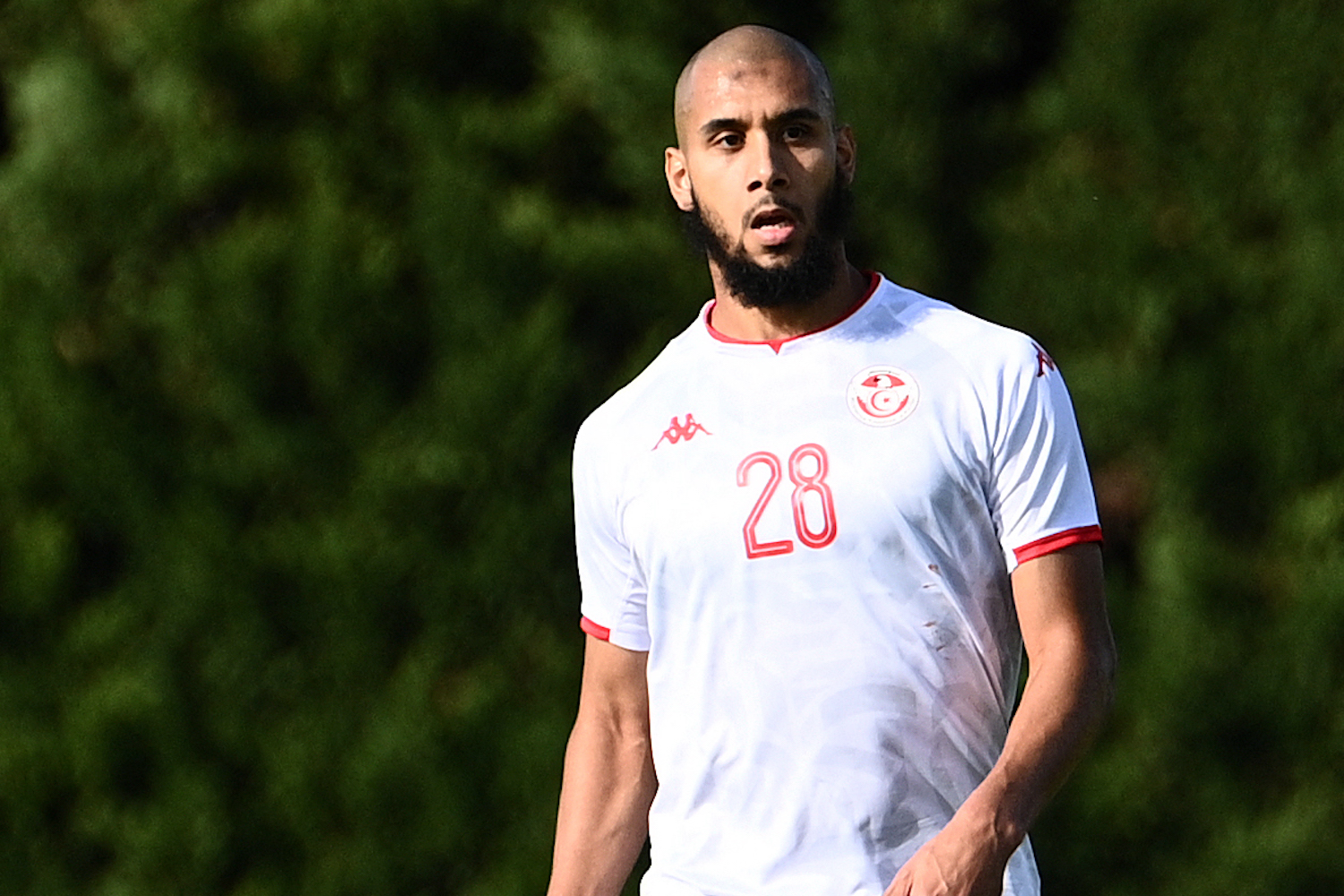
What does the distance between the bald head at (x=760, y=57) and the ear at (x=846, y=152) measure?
0.05 meters

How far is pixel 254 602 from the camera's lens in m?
6.66

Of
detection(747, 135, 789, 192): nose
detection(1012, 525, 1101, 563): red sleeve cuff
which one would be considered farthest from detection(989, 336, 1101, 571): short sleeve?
detection(747, 135, 789, 192): nose

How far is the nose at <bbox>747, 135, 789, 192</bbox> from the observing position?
9.97 ft

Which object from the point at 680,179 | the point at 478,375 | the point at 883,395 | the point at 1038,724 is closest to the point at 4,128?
the point at 478,375

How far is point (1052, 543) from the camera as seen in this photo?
278cm

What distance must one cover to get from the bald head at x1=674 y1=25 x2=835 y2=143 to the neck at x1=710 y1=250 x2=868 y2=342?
249 millimetres

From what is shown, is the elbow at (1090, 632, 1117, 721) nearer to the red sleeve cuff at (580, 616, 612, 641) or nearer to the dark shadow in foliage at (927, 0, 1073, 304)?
the red sleeve cuff at (580, 616, 612, 641)

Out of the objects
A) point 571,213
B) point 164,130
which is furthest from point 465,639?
point 164,130

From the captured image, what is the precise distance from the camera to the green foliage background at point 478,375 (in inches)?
247

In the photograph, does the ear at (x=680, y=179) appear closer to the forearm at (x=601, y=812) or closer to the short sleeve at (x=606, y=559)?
the short sleeve at (x=606, y=559)

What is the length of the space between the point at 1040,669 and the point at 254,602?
4337mm

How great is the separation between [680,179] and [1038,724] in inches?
42.9

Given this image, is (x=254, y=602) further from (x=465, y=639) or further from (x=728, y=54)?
(x=728, y=54)

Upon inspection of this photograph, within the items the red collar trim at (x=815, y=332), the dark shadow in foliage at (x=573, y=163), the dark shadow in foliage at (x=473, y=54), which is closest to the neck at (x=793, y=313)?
the red collar trim at (x=815, y=332)
